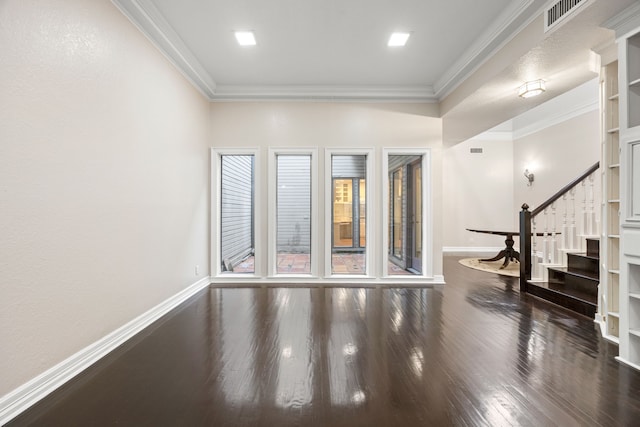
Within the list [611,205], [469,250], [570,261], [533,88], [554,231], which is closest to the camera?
[611,205]

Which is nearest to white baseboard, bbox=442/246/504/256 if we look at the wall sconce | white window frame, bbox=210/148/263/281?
the wall sconce

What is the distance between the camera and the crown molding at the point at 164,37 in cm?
283

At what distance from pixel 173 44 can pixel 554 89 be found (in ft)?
15.8

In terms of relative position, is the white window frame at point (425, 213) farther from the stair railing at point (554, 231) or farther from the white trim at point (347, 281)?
the stair railing at point (554, 231)

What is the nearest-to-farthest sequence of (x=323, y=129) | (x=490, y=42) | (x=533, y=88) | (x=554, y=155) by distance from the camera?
(x=490, y=42) < (x=533, y=88) < (x=323, y=129) < (x=554, y=155)

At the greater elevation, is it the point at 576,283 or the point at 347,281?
the point at 576,283

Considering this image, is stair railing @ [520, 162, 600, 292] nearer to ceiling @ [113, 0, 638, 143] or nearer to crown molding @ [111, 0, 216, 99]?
ceiling @ [113, 0, 638, 143]

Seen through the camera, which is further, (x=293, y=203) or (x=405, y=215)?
(x=405, y=215)

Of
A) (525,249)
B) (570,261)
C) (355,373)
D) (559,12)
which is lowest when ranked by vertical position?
(355,373)

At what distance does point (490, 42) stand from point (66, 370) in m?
5.02

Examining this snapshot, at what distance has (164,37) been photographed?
329 centimetres

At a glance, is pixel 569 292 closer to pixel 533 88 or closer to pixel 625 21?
pixel 533 88

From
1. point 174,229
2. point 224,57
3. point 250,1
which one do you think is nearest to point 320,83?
point 224,57

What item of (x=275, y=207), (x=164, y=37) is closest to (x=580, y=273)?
(x=275, y=207)
